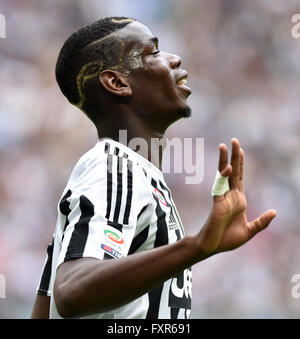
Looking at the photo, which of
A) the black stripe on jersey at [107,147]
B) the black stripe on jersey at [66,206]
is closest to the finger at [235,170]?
the black stripe on jersey at [66,206]

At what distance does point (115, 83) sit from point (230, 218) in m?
1.17

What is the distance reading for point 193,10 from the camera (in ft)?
28.8

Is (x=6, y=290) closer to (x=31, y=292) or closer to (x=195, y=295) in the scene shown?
(x=31, y=292)

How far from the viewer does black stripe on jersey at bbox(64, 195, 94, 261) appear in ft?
6.24

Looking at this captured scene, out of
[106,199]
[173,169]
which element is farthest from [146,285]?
[173,169]

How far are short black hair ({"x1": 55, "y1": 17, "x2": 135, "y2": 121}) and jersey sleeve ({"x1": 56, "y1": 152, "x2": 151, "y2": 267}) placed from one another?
1.95 ft

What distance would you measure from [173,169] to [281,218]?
1.52m

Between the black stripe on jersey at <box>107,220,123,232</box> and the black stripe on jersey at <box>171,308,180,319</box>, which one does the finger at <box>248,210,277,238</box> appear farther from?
the black stripe on jersey at <box>171,308,180,319</box>

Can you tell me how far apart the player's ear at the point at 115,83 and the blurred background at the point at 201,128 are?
15.2 feet

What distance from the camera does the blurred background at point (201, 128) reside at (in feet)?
23.4

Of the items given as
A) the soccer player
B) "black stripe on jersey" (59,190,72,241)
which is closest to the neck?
the soccer player

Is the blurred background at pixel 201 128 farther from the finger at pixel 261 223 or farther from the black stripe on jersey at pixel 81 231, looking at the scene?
the finger at pixel 261 223
